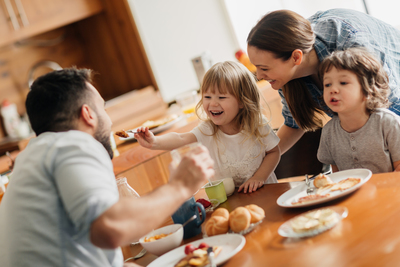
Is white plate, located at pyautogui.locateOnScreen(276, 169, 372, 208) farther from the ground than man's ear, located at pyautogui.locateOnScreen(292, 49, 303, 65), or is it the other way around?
man's ear, located at pyautogui.locateOnScreen(292, 49, 303, 65)

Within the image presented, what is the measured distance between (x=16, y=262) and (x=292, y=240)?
2.08 ft

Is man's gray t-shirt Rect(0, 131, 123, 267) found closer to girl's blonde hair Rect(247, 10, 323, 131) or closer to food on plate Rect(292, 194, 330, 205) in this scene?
food on plate Rect(292, 194, 330, 205)

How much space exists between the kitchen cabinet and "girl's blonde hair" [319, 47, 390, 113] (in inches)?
102

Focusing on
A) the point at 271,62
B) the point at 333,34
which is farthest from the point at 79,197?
the point at 333,34

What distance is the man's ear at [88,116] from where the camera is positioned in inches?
41.6

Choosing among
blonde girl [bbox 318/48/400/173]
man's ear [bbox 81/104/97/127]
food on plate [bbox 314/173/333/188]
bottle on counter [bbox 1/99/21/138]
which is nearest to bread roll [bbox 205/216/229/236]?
food on plate [bbox 314/173/333/188]

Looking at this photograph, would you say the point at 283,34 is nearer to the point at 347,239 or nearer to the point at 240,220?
the point at 240,220

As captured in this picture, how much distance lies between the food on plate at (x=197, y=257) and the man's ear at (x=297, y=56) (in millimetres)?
895

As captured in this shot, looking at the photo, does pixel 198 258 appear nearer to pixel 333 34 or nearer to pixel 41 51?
pixel 333 34

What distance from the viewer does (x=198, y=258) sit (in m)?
0.98

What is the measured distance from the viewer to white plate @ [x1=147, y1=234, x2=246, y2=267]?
1006 millimetres

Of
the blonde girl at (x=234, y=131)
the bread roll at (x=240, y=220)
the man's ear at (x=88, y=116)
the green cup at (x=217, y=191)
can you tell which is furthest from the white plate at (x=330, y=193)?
the man's ear at (x=88, y=116)

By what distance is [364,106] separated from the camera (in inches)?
57.1

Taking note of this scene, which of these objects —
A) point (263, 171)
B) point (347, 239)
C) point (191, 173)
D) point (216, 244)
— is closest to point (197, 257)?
point (216, 244)
